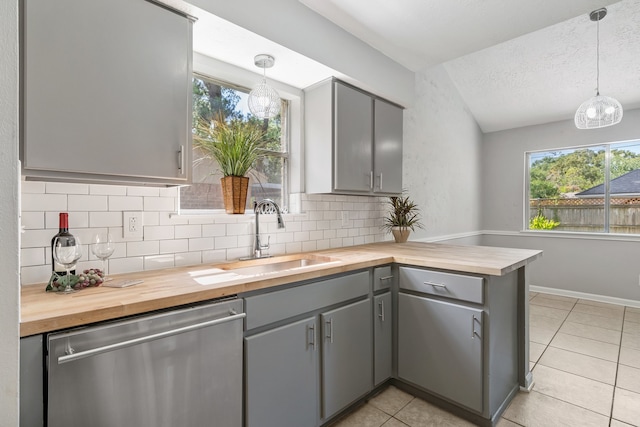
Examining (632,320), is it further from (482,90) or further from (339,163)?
(339,163)

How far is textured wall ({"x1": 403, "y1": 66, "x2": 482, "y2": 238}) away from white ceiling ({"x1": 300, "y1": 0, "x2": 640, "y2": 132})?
325 millimetres

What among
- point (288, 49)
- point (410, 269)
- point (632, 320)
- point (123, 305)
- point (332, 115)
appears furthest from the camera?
point (632, 320)

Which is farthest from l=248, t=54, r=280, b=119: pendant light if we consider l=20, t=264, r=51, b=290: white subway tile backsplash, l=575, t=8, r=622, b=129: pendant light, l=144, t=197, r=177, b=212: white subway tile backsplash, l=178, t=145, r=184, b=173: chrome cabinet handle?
l=575, t=8, r=622, b=129: pendant light

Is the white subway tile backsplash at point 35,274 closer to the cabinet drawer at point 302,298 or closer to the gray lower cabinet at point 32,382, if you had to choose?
the gray lower cabinet at point 32,382

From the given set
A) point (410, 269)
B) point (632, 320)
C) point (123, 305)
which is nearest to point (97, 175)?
point (123, 305)

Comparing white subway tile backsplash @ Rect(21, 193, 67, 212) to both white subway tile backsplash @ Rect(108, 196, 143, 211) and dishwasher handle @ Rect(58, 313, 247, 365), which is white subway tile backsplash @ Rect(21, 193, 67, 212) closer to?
white subway tile backsplash @ Rect(108, 196, 143, 211)

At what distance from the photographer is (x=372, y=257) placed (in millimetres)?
2059

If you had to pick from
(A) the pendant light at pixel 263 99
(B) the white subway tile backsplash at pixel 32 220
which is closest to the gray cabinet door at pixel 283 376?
(B) the white subway tile backsplash at pixel 32 220

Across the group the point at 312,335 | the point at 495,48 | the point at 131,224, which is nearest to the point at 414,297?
the point at 312,335

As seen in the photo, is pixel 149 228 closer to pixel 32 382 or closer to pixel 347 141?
pixel 32 382

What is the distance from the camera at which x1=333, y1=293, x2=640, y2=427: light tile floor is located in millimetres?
1871

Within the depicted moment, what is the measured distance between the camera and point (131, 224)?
1595mm

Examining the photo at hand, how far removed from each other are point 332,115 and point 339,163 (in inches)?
13.8

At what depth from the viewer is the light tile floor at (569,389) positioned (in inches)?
73.7
